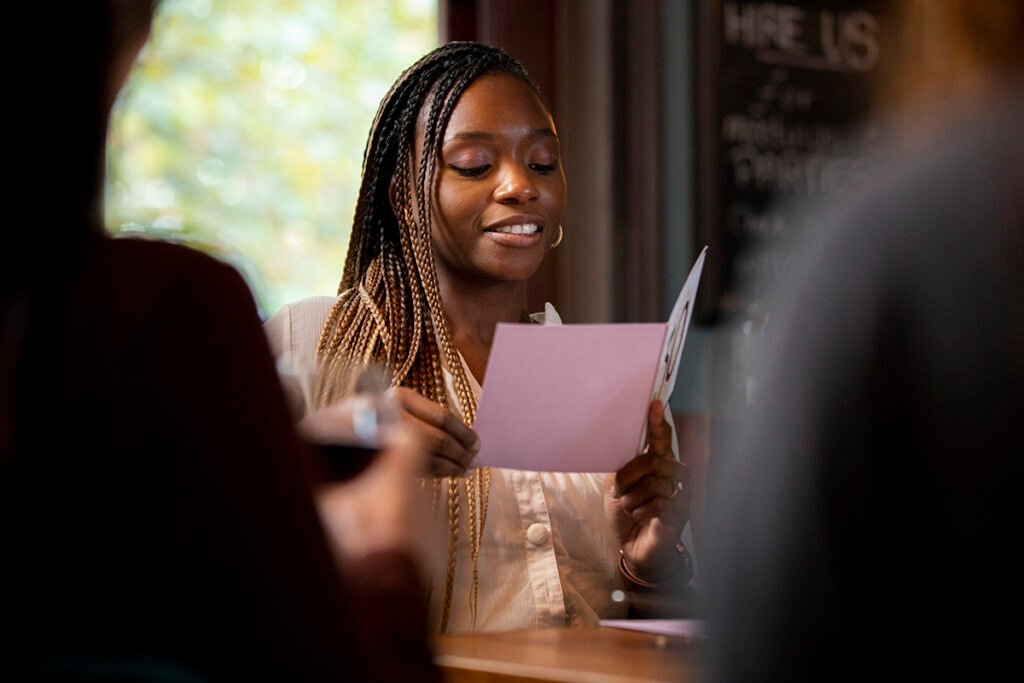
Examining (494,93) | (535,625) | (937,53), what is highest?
(494,93)

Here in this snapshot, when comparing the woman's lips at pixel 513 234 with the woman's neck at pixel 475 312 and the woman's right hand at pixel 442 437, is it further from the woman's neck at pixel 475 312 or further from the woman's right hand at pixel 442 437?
the woman's right hand at pixel 442 437

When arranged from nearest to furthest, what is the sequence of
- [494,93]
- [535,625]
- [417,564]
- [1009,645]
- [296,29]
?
Result: [1009,645] → [417,564] → [535,625] → [494,93] → [296,29]

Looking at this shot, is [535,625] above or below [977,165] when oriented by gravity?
below

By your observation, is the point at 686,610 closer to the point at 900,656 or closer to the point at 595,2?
the point at 900,656

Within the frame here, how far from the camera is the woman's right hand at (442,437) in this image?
A: 5.61ft

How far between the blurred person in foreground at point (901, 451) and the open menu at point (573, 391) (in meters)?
0.97

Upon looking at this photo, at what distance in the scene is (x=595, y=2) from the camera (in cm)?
337

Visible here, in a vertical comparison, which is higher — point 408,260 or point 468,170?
point 468,170

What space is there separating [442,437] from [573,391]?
7.9 inches

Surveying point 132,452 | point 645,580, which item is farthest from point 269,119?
point 132,452

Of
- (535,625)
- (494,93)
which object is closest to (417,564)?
(535,625)

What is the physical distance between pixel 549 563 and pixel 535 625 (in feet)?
0.34

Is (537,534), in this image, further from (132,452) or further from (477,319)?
(132,452)

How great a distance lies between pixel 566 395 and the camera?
1.78 metres
